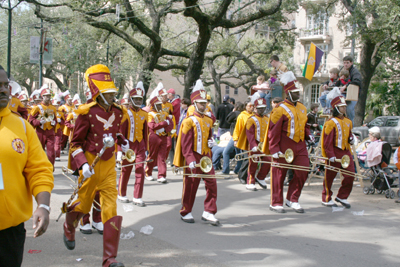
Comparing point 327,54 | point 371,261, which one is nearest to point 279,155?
point 371,261

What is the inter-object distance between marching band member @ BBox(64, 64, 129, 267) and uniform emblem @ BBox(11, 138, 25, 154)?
1.99m

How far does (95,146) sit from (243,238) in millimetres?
2437

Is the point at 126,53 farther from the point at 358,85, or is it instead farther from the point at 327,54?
the point at 358,85

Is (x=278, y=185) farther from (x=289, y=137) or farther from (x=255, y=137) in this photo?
(x=255, y=137)

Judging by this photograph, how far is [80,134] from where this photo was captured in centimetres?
537

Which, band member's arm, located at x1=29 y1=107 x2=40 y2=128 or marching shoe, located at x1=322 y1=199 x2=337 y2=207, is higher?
band member's arm, located at x1=29 y1=107 x2=40 y2=128

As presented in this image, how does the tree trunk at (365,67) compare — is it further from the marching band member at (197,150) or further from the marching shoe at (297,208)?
the marching band member at (197,150)

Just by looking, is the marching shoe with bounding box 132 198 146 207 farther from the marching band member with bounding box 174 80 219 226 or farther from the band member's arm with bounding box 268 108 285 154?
the band member's arm with bounding box 268 108 285 154

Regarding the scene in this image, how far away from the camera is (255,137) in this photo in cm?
1030

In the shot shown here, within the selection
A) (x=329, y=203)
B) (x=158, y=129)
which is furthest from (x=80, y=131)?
(x=158, y=129)

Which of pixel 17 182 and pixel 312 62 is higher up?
pixel 312 62

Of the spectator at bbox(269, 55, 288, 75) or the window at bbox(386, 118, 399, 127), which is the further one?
the window at bbox(386, 118, 399, 127)

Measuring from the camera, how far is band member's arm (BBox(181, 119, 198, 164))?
694 cm

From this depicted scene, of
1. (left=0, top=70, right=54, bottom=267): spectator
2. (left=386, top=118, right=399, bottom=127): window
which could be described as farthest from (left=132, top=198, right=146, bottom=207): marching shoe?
(left=386, top=118, right=399, bottom=127): window
